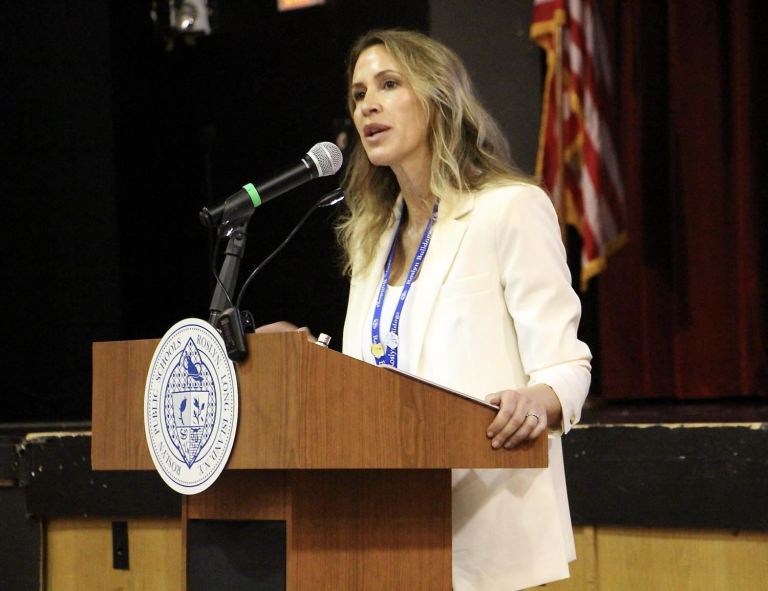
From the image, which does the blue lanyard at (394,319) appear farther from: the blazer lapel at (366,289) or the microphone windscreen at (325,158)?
the microphone windscreen at (325,158)

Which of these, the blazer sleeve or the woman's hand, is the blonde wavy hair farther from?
the woman's hand

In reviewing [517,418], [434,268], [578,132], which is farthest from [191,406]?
[578,132]

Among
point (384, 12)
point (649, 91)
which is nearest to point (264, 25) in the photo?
point (384, 12)

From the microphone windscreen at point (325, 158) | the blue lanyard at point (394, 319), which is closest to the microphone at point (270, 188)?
the microphone windscreen at point (325, 158)

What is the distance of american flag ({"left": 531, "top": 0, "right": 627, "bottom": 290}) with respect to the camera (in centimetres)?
396

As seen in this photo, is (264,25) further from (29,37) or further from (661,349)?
(661,349)

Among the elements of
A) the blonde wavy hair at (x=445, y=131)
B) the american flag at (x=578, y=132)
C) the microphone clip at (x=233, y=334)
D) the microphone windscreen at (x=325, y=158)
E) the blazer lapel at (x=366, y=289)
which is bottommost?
the microphone clip at (x=233, y=334)

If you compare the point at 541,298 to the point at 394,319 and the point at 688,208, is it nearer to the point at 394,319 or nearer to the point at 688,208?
the point at 394,319

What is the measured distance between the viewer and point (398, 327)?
1776mm

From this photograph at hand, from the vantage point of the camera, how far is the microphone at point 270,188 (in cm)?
146

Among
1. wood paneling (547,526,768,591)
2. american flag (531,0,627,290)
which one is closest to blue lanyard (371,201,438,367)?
wood paneling (547,526,768,591)

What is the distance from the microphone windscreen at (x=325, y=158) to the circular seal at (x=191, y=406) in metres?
0.34

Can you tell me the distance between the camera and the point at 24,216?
173 inches

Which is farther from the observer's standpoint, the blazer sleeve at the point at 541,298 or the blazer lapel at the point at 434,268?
the blazer lapel at the point at 434,268
